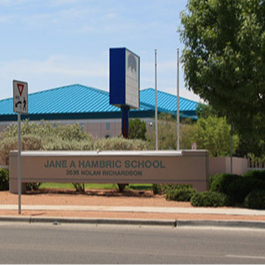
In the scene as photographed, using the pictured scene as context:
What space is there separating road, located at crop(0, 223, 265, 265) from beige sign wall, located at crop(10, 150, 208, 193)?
6.46 m

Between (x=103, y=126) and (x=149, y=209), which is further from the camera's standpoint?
(x=103, y=126)

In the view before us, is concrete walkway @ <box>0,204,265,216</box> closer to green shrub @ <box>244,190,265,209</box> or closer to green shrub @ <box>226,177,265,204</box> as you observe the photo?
green shrub @ <box>244,190,265,209</box>

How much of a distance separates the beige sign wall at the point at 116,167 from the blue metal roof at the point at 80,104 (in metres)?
36.2

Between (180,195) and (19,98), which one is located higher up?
(19,98)

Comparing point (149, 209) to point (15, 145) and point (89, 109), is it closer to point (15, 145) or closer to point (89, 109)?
point (15, 145)

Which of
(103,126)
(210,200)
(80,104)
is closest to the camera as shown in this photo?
(210,200)

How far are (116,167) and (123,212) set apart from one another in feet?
16.8

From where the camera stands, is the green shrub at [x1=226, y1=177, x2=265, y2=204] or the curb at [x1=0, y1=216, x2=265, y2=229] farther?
the green shrub at [x1=226, y1=177, x2=265, y2=204]

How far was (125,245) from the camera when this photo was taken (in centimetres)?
1015

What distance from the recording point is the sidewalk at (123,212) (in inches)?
513

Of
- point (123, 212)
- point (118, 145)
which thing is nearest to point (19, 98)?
point (123, 212)

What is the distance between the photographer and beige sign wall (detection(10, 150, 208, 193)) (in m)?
18.9

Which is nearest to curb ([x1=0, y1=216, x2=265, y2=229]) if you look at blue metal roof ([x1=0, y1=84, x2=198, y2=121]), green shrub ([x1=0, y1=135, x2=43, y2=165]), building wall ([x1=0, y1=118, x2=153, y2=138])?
green shrub ([x1=0, y1=135, x2=43, y2=165])

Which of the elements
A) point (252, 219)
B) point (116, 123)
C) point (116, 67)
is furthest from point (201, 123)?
point (252, 219)
